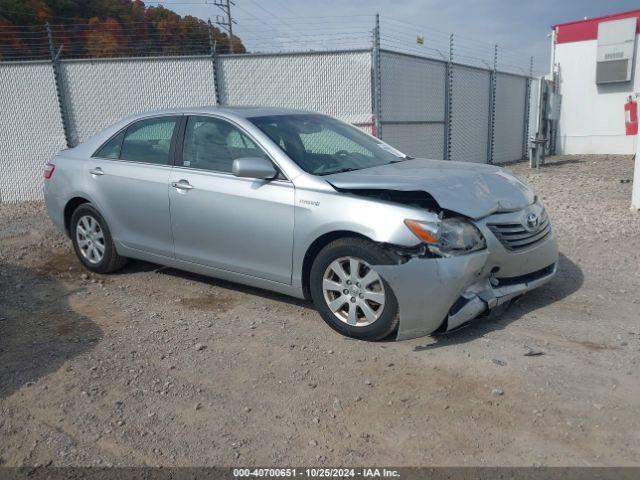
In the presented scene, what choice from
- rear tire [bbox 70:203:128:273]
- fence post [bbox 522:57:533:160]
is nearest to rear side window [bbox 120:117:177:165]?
rear tire [bbox 70:203:128:273]

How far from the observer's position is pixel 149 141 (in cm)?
527

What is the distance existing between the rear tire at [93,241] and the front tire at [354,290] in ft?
8.10

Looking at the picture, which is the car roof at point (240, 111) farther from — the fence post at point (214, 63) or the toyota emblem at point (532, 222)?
the fence post at point (214, 63)

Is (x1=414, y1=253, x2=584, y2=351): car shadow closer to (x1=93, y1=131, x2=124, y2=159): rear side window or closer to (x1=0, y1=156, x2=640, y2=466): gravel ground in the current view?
(x1=0, y1=156, x2=640, y2=466): gravel ground

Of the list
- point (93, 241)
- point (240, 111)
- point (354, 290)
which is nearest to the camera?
point (354, 290)

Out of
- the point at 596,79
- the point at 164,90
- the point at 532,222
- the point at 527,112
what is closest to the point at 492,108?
the point at 527,112

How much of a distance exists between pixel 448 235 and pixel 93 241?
3.68 m

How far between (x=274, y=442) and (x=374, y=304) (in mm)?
1292

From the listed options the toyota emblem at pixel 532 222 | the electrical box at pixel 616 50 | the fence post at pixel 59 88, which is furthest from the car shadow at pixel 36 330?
the electrical box at pixel 616 50

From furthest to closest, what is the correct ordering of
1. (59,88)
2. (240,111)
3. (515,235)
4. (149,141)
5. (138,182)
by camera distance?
(59,88), (149,141), (138,182), (240,111), (515,235)

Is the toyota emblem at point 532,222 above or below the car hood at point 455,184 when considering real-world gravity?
below

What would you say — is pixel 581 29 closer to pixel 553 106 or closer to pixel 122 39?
pixel 553 106

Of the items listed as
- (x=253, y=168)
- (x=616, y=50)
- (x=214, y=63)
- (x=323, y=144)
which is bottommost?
(x=253, y=168)

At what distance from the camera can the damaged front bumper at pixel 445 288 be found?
3.62 m
